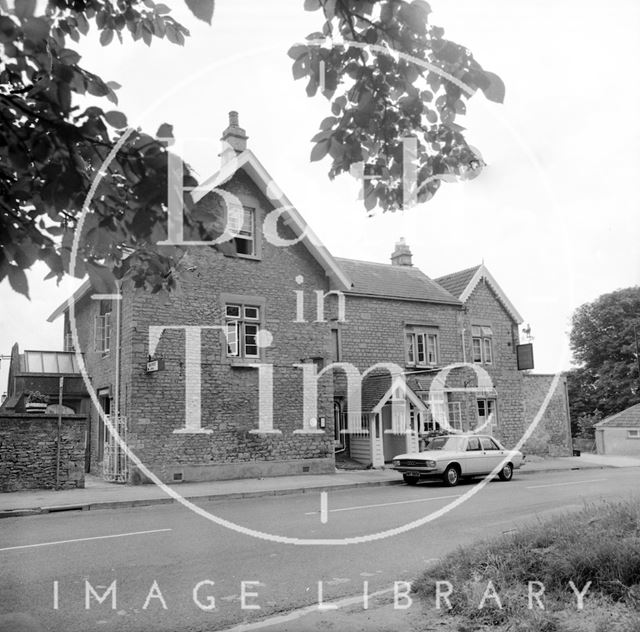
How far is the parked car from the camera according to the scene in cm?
1855

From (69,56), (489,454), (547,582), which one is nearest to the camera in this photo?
(69,56)

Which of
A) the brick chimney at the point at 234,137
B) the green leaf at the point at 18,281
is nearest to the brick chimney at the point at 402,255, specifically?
the brick chimney at the point at 234,137

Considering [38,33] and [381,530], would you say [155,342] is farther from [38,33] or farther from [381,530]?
[38,33]

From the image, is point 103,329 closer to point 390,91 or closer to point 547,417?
point 390,91

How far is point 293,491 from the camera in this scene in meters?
17.3

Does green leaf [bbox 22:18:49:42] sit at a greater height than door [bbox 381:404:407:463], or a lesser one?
greater

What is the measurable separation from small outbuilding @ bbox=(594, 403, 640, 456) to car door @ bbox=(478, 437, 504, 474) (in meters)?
19.5

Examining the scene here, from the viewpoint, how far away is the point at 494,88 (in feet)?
13.8

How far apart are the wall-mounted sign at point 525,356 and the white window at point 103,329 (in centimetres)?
1762

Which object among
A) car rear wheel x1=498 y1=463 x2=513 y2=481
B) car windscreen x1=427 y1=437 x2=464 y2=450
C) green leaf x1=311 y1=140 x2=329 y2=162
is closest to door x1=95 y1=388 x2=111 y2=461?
car windscreen x1=427 y1=437 x2=464 y2=450


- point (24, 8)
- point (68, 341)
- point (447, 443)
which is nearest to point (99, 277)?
point (24, 8)

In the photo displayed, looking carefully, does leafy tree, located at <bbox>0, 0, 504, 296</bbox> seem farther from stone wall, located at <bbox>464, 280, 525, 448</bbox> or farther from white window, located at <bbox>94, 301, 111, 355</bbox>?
stone wall, located at <bbox>464, 280, 525, 448</bbox>

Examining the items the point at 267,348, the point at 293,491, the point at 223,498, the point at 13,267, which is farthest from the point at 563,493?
the point at 13,267

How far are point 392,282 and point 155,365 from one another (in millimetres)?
12878
